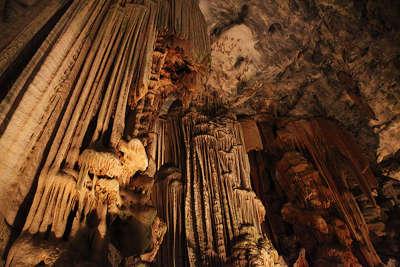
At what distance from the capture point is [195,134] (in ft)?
18.9

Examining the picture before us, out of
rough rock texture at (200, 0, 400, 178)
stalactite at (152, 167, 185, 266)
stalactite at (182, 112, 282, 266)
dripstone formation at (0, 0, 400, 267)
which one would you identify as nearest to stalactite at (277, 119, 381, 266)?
dripstone formation at (0, 0, 400, 267)

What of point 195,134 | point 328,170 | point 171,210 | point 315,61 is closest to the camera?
point 171,210

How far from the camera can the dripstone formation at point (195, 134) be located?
222 centimetres

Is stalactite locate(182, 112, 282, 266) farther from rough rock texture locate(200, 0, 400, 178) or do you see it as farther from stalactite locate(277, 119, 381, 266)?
stalactite locate(277, 119, 381, 266)

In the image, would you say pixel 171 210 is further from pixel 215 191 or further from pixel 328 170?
pixel 328 170

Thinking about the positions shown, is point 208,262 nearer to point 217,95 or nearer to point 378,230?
point 217,95

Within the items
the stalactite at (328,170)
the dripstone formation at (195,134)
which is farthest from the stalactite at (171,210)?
the stalactite at (328,170)

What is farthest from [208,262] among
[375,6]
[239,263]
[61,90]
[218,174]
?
[375,6]

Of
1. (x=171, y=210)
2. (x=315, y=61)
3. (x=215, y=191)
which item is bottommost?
(x=171, y=210)

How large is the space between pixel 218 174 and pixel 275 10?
2.90 m

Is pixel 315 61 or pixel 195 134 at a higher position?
pixel 315 61

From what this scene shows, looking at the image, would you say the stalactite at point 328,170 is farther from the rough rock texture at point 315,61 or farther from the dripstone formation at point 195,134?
the rough rock texture at point 315,61

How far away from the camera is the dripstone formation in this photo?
222cm

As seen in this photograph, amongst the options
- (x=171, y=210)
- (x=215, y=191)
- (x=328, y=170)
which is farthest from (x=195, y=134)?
(x=328, y=170)
